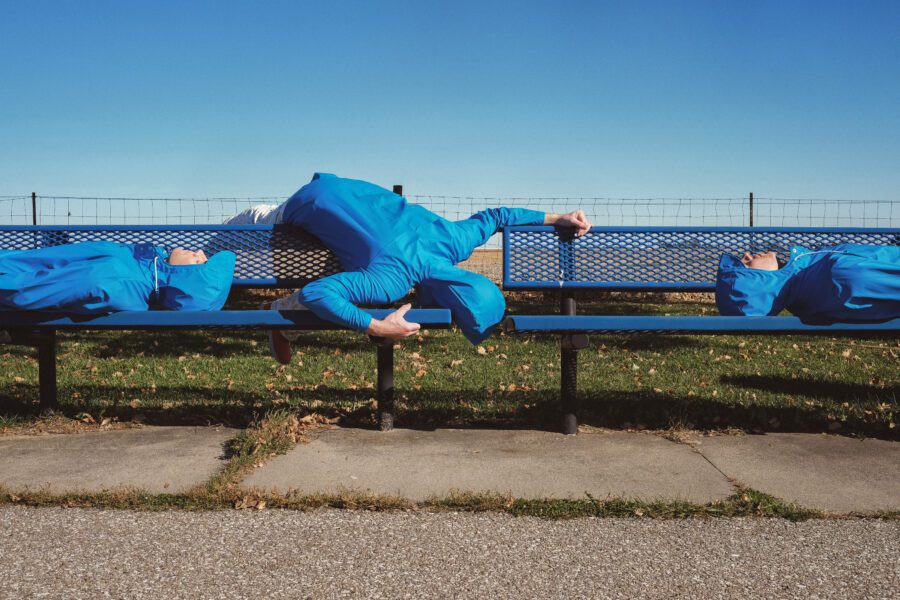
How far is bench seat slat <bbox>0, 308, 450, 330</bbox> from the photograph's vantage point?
355 centimetres

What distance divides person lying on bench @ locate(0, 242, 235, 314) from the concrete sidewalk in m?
0.60

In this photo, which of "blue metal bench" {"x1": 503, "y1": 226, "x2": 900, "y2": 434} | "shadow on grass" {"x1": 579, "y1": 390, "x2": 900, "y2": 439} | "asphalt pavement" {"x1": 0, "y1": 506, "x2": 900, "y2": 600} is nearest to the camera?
"asphalt pavement" {"x1": 0, "y1": 506, "x2": 900, "y2": 600}

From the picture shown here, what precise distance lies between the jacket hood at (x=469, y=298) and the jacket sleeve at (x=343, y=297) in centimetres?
26

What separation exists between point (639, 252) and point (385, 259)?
1363 mm

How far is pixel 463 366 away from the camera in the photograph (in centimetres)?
613

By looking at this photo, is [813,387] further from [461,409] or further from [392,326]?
[392,326]

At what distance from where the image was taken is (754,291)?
3744 mm

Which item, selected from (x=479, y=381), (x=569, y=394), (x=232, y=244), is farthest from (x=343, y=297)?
(x=479, y=381)

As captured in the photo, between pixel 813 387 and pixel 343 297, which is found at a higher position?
pixel 343 297

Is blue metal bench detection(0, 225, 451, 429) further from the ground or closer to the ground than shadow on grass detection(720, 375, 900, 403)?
further from the ground

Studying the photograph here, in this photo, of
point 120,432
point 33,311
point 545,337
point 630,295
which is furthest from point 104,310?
point 630,295

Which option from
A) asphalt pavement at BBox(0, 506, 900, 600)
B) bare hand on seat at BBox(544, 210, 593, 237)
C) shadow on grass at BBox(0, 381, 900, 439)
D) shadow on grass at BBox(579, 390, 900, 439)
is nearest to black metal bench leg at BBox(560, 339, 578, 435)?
shadow on grass at BBox(0, 381, 900, 439)

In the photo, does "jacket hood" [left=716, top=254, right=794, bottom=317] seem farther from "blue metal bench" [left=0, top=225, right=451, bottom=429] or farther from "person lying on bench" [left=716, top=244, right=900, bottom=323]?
"blue metal bench" [left=0, top=225, right=451, bottom=429]

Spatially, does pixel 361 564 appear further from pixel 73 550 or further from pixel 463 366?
pixel 463 366
